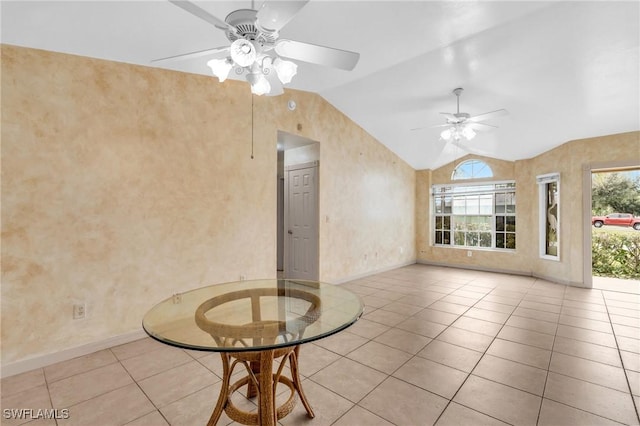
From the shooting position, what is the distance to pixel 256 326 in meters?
1.46

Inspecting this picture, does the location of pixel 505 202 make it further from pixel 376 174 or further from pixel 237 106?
pixel 237 106

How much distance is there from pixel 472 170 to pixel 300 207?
14.7 feet

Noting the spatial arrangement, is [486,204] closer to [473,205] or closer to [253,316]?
[473,205]

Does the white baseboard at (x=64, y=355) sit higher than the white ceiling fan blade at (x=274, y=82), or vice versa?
the white ceiling fan blade at (x=274, y=82)

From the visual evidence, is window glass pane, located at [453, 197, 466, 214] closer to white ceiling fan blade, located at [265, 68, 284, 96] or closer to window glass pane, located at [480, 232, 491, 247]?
window glass pane, located at [480, 232, 491, 247]

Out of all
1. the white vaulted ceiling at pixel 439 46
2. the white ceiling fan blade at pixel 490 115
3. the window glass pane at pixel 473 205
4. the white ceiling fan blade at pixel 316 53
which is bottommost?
the window glass pane at pixel 473 205

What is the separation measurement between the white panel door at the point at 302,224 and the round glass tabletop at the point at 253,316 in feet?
8.02

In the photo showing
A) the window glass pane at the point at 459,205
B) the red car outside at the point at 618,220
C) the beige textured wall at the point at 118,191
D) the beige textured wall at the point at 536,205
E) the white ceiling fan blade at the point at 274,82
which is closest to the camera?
the white ceiling fan blade at the point at 274,82

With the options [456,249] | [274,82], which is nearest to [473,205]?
[456,249]

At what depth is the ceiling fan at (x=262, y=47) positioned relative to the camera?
4.82 ft

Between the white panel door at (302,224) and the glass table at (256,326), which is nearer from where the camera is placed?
the glass table at (256,326)

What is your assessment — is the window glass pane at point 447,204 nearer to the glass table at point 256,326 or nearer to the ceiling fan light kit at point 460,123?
the ceiling fan light kit at point 460,123

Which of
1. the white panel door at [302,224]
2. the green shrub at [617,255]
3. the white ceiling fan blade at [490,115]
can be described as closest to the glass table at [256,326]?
the white panel door at [302,224]

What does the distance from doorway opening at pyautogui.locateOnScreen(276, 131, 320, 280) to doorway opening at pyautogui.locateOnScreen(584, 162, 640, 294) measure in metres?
5.23
